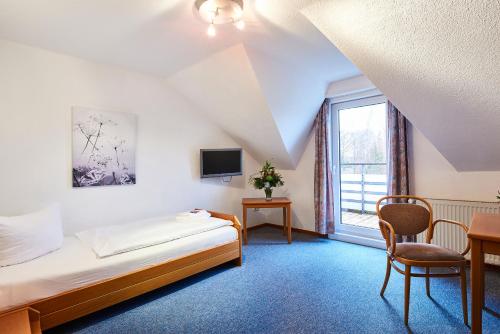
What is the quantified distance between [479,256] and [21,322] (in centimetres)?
272

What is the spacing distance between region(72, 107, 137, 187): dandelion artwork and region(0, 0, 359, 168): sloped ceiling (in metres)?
0.64

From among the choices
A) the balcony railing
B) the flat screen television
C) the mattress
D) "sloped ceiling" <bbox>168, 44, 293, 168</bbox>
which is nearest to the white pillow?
the mattress

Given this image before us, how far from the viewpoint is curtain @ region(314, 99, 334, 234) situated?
13.4 ft

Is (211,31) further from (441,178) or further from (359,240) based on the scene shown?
(359,240)

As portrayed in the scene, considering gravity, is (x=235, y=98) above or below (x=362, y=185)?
above

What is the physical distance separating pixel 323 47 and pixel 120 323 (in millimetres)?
3009

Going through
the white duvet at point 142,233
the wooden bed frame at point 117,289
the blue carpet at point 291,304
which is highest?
the white duvet at point 142,233

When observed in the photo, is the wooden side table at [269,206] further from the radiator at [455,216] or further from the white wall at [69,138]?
the radiator at [455,216]

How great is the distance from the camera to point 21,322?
1639 millimetres

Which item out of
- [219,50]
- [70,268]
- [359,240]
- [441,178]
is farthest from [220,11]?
[359,240]

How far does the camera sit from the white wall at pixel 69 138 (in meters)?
2.53

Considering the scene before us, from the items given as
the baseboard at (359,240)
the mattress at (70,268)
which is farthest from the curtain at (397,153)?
the mattress at (70,268)

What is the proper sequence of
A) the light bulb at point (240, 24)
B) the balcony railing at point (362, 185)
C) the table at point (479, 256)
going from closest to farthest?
the table at point (479, 256) < the light bulb at point (240, 24) < the balcony railing at point (362, 185)

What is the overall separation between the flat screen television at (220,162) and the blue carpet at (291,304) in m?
1.45
